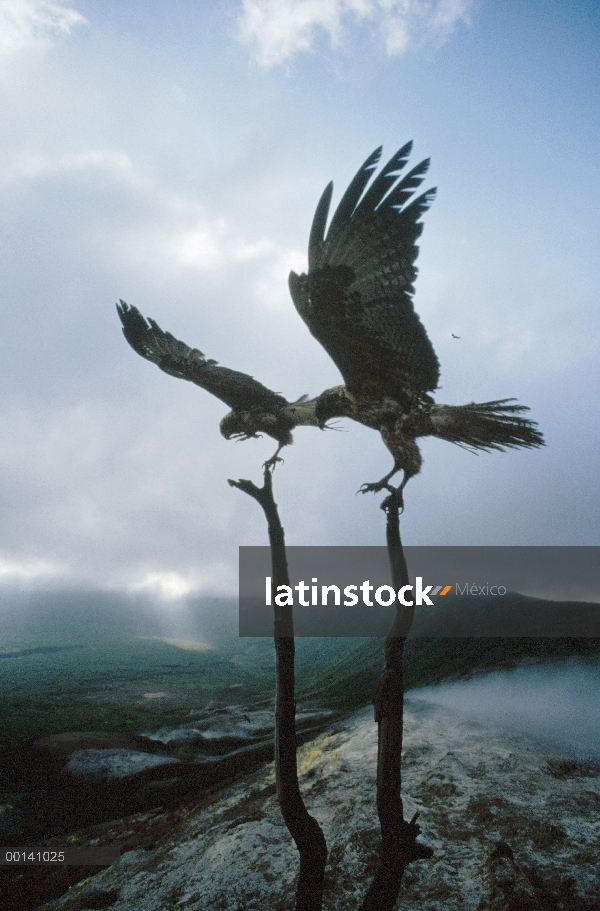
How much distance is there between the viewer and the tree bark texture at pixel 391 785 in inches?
70.2

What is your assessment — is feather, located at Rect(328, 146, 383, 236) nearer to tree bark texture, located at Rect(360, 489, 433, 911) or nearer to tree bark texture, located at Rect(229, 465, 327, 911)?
tree bark texture, located at Rect(229, 465, 327, 911)

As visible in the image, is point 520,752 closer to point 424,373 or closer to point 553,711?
point 553,711

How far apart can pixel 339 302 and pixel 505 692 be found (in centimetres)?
674

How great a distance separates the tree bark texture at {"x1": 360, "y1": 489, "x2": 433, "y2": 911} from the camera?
5.85 ft

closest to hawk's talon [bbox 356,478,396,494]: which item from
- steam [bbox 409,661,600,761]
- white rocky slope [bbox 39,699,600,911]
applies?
white rocky slope [bbox 39,699,600,911]

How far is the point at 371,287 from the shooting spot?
2.99 meters

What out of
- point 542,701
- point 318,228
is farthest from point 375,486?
point 542,701

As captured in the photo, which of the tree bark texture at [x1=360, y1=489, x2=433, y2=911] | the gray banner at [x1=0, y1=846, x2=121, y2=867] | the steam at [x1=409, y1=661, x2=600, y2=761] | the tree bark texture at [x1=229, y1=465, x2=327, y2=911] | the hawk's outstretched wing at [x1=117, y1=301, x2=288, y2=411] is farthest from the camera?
the steam at [x1=409, y1=661, x2=600, y2=761]

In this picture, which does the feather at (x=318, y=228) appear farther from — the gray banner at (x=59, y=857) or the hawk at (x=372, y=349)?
the gray banner at (x=59, y=857)

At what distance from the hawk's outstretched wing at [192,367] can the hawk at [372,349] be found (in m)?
0.01

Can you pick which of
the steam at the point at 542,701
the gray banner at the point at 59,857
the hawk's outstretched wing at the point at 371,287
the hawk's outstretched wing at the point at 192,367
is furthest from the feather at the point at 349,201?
the gray banner at the point at 59,857

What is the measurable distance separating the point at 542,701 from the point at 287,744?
532cm

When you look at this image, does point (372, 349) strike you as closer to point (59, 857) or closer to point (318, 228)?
point (318, 228)

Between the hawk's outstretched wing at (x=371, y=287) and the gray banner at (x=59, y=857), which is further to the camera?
the gray banner at (x=59, y=857)
